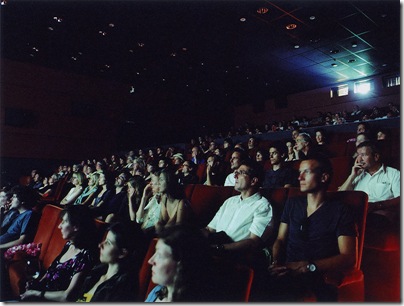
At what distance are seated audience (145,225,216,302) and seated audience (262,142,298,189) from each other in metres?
1.55

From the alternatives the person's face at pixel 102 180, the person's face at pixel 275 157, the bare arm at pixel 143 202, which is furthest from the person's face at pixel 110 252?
the person's face at pixel 102 180

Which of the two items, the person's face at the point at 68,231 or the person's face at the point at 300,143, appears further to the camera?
the person's face at the point at 300,143

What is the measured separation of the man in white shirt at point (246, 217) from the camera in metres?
1.51

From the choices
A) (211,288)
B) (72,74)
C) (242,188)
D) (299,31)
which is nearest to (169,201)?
(242,188)

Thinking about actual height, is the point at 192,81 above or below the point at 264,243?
above

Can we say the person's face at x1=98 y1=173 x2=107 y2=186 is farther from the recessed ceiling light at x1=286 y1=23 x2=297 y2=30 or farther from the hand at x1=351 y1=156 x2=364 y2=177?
the recessed ceiling light at x1=286 y1=23 x2=297 y2=30

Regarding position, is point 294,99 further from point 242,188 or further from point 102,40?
point 242,188

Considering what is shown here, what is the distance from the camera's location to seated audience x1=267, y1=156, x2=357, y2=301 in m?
1.13

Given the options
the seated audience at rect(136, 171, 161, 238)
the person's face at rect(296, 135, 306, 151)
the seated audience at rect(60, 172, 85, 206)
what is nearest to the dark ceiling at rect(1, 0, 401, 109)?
the person's face at rect(296, 135, 306, 151)

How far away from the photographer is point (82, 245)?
158cm

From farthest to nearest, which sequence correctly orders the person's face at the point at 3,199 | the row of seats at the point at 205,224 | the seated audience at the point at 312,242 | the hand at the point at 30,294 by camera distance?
the person's face at the point at 3,199, the hand at the point at 30,294, the seated audience at the point at 312,242, the row of seats at the point at 205,224

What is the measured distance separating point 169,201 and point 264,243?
744 mm

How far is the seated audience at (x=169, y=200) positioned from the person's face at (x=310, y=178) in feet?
2.54

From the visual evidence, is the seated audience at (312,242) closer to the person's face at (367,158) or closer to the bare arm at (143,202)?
the person's face at (367,158)
